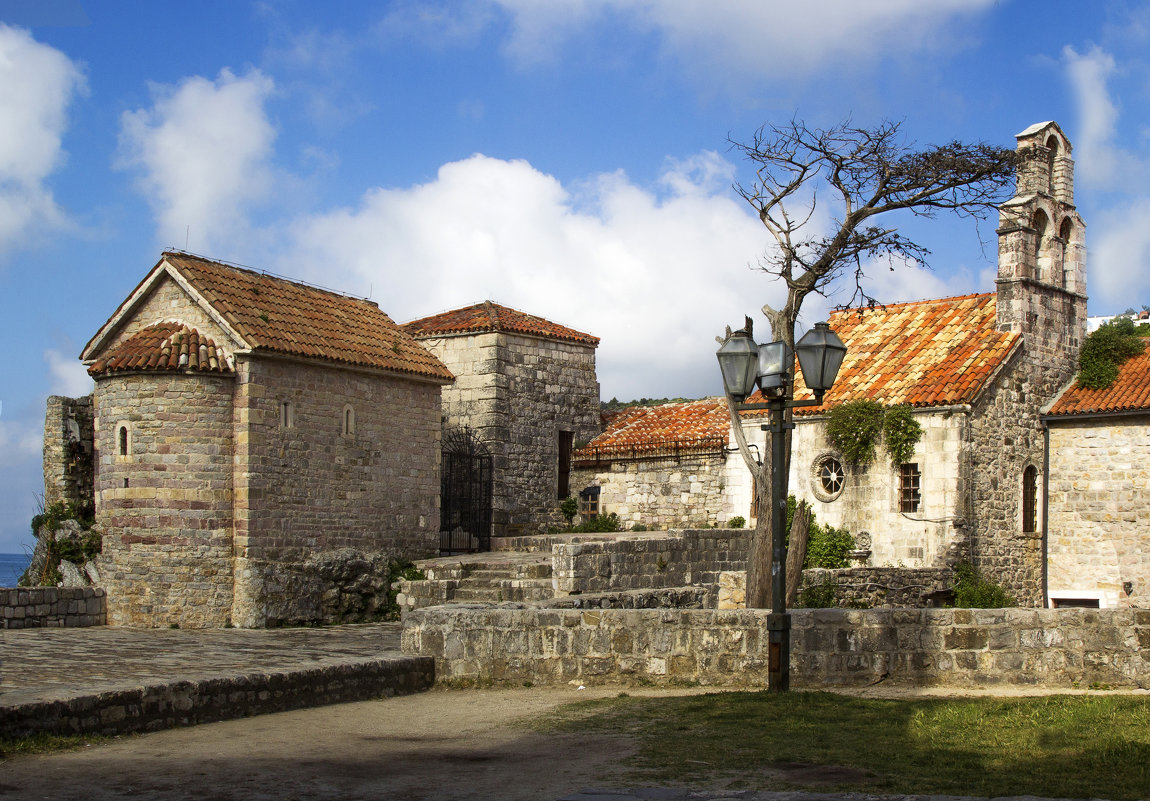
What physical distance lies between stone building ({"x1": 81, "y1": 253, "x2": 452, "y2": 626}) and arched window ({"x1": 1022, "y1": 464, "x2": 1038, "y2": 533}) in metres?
13.1

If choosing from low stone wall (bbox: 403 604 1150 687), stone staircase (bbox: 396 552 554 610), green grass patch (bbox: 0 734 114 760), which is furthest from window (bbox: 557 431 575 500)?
green grass patch (bbox: 0 734 114 760)

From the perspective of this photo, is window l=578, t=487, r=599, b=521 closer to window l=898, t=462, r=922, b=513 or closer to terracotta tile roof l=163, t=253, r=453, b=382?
terracotta tile roof l=163, t=253, r=453, b=382

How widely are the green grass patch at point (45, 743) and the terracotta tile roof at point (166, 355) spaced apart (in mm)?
10988

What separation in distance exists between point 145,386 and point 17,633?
4.24 meters

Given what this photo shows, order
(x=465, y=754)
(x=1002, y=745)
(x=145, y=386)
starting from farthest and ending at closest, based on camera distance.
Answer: (x=145, y=386), (x=465, y=754), (x=1002, y=745)

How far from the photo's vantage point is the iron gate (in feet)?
80.8

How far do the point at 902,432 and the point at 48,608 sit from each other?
52.6ft

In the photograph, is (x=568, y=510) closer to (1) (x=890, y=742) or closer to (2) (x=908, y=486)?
(2) (x=908, y=486)

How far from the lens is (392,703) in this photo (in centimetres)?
1113

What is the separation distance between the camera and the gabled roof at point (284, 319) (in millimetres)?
19766

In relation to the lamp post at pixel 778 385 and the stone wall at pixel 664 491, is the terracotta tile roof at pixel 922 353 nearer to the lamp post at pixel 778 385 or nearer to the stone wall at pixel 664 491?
the stone wall at pixel 664 491

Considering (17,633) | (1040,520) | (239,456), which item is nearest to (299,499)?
(239,456)

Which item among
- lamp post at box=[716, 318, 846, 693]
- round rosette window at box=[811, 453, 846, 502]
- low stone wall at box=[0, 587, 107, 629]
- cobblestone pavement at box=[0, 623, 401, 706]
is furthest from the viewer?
round rosette window at box=[811, 453, 846, 502]

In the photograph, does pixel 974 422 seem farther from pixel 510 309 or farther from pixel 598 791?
pixel 598 791
